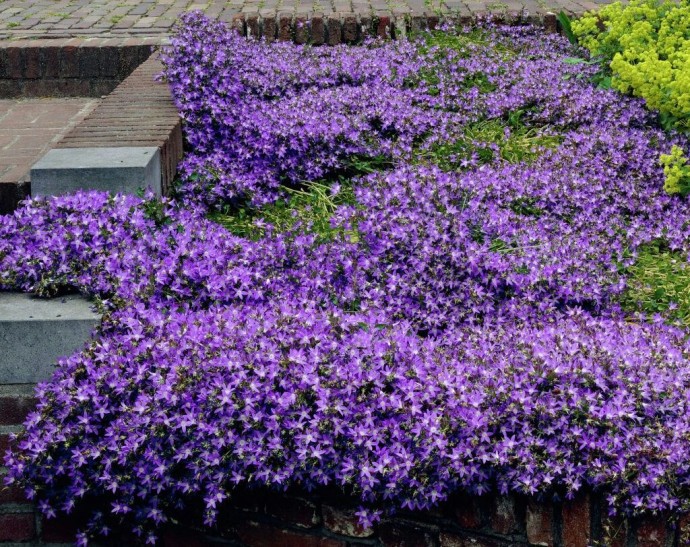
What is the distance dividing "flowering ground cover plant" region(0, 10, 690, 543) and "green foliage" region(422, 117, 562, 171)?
0.7 inches

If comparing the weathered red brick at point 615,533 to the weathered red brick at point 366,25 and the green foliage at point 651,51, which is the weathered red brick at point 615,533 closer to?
the green foliage at point 651,51

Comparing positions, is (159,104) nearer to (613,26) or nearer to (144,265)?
(144,265)

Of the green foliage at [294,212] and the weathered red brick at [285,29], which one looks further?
the weathered red brick at [285,29]

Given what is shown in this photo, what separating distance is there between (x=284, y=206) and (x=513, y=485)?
197 cm

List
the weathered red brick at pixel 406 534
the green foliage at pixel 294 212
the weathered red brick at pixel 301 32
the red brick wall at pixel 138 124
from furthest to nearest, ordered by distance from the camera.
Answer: the weathered red brick at pixel 301 32 < the red brick wall at pixel 138 124 < the green foliage at pixel 294 212 < the weathered red brick at pixel 406 534

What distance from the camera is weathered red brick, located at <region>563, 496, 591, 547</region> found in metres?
2.44

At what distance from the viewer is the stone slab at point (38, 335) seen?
9.10 ft

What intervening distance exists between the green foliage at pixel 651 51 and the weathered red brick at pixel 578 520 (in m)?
2.36

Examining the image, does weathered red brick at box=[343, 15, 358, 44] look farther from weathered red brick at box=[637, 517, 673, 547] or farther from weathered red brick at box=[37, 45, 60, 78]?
weathered red brick at box=[637, 517, 673, 547]

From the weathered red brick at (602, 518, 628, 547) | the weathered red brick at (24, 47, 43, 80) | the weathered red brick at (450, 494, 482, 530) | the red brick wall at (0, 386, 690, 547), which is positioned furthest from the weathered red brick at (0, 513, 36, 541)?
the weathered red brick at (24, 47, 43, 80)

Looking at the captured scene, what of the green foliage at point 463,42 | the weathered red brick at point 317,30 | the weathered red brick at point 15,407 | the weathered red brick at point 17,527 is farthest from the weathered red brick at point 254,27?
the weathered red brick at point 17,527

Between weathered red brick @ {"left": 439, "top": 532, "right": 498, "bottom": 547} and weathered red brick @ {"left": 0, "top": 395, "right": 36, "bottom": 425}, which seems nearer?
weathered red brick @ {"left": 439, "top": 532, "right": 498, "bottom": 547}

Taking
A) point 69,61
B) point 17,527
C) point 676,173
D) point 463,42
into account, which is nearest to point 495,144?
point 676,173

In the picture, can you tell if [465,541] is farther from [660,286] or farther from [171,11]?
[171,11]
